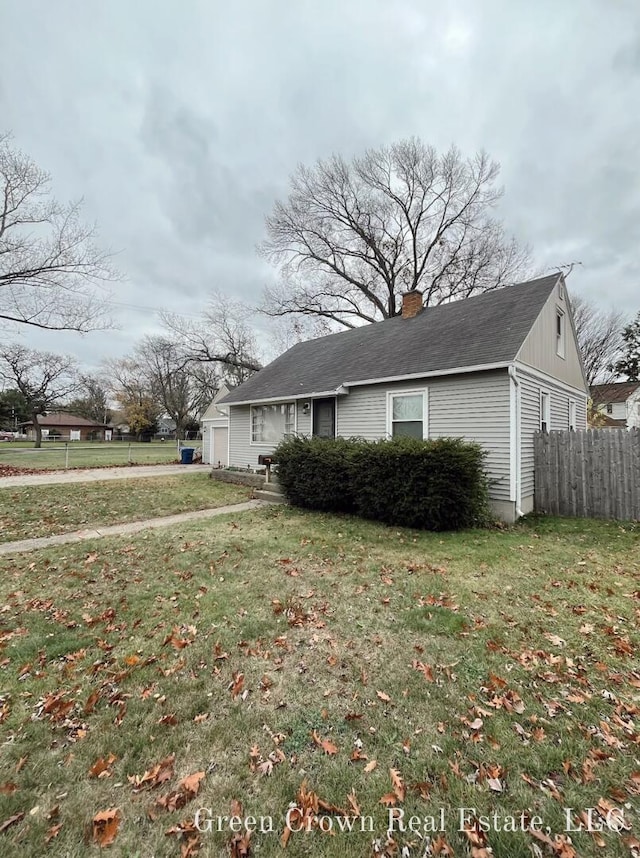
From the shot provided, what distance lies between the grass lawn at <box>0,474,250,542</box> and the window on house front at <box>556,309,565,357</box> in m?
9.58

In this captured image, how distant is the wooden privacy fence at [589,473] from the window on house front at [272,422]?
7269 mm

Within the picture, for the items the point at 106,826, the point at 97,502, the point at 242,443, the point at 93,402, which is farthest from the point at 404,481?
the point at 93,402

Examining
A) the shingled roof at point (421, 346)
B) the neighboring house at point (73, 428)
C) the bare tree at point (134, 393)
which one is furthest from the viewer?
the neighboring house at point (73, 428)

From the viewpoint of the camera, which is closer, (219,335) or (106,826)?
(106,826)

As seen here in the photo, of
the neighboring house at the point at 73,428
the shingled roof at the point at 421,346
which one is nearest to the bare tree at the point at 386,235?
the shingled roof at the point at 421,346

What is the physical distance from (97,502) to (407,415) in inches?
308

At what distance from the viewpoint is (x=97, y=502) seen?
29.7ft

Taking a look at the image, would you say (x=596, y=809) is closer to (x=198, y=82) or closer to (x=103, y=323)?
(x=198, y=82)

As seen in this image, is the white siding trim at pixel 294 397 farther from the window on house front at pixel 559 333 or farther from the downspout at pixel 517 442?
the window on house front at pixel 559 333

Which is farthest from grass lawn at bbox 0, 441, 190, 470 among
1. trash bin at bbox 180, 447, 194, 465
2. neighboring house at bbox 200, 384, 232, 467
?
neighboring house at bbox 200, 384, 232, 467

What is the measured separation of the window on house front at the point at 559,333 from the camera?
34.3ft

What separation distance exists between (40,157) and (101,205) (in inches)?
99.4

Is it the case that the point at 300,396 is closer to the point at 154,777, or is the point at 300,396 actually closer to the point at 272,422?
the point at 272,422

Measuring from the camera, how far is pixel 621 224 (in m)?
20.3
